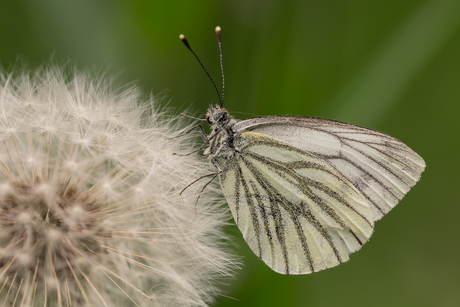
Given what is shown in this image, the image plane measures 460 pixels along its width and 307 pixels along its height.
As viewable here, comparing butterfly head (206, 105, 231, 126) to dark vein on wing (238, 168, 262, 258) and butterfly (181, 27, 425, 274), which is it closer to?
butterfly (181, 27, 425, 274)

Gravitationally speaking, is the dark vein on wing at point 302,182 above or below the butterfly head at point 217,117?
below

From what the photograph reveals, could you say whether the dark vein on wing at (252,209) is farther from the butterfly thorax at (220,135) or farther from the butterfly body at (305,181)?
the butterfly thorax at (220,135)

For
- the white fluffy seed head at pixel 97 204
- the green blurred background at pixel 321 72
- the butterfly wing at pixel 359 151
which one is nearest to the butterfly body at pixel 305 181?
the butterfly wing at pixel 359 151

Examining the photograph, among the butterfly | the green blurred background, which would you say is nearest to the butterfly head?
the butterfly

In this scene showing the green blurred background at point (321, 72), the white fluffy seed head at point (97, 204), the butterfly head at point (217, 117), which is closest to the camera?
the white fluffy seed head at point (97, 204)

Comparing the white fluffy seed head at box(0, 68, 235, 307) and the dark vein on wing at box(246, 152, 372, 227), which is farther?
the dark vein on wing at box(246, 152, 372, 227)

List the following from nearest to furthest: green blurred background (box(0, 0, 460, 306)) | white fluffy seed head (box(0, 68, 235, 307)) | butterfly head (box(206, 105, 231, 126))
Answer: white fluffy seed head (box(0, 68, 235, 307)) → butterfly head (box(206, 105, 231, 126)) → green blurred background (box(0, 0, 460, 306))

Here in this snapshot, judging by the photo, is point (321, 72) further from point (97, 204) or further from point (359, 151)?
point (97, 204)

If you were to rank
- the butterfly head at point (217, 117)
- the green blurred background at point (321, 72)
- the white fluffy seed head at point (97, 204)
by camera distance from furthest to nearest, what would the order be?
A: the green blurred background at point (321, 72), the butterfly head at point (217, 117), the white fluffy seed head at point (97, 204)

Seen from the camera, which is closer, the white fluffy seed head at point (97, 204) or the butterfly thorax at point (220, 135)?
the white fluffy seed head at point (97, 204)
